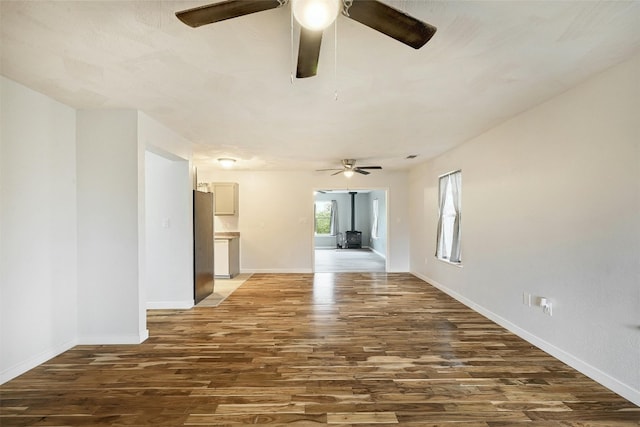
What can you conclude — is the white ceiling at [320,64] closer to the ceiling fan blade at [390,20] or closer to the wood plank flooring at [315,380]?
the ceiling fan blade at [390,20]

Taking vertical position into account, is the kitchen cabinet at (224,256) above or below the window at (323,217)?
below

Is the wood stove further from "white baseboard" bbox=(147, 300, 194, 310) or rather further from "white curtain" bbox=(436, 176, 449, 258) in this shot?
"white baseboard" bbox=(147, 300, 194, 310)

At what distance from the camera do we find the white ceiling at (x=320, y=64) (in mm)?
1550

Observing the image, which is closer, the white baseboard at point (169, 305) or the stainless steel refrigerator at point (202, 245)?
the white baseboard at point (169, 305)

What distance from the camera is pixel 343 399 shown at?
2074mm

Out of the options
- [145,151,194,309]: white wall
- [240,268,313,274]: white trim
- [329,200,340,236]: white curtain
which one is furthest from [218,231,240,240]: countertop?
[329,200,340,236]: white curtain

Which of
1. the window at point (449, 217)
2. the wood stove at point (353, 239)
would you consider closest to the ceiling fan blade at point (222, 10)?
the window at point (449, 217)

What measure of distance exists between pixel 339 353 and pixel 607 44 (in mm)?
2995

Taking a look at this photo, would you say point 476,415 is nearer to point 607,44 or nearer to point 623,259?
point 623,259

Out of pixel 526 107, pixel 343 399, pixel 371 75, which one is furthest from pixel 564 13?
pixel 343 399

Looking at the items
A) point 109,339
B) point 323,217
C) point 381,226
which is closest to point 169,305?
point 109,339

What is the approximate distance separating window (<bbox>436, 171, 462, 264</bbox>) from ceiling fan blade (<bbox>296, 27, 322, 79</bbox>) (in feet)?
11.9

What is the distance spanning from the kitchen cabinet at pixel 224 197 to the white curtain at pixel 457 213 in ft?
14.9

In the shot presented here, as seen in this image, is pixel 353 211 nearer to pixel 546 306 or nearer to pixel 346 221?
pixel 346 221
